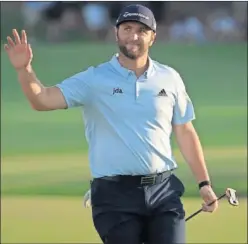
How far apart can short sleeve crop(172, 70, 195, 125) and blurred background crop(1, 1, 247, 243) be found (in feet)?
9.50

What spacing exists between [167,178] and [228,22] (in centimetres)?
2415

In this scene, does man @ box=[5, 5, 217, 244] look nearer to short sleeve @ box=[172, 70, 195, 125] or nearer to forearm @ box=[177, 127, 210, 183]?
short sleeve @ box=[172, 70, 195, 125]

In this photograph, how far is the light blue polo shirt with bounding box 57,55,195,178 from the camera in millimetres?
5055

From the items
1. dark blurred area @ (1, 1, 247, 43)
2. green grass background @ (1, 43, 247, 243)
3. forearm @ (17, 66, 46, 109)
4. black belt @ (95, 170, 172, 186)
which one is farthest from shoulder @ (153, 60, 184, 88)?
dark blurred area @ (1, 1, 247, 43)

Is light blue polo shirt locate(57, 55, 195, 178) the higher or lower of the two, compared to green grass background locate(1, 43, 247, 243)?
higher

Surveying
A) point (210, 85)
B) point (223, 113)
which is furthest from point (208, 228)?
point (210, 85)

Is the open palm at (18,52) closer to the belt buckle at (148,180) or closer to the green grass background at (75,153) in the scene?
the belt buckle at (148,180)

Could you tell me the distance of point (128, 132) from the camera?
5.05 metres

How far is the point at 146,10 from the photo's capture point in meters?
5.20

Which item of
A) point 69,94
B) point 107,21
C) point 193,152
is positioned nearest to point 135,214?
point 193,152

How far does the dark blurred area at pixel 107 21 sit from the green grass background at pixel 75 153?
3.84m

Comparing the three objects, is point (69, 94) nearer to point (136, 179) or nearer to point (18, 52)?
point (18, 52)

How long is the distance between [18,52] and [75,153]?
317 inches

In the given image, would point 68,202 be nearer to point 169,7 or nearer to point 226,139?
point 226,139
